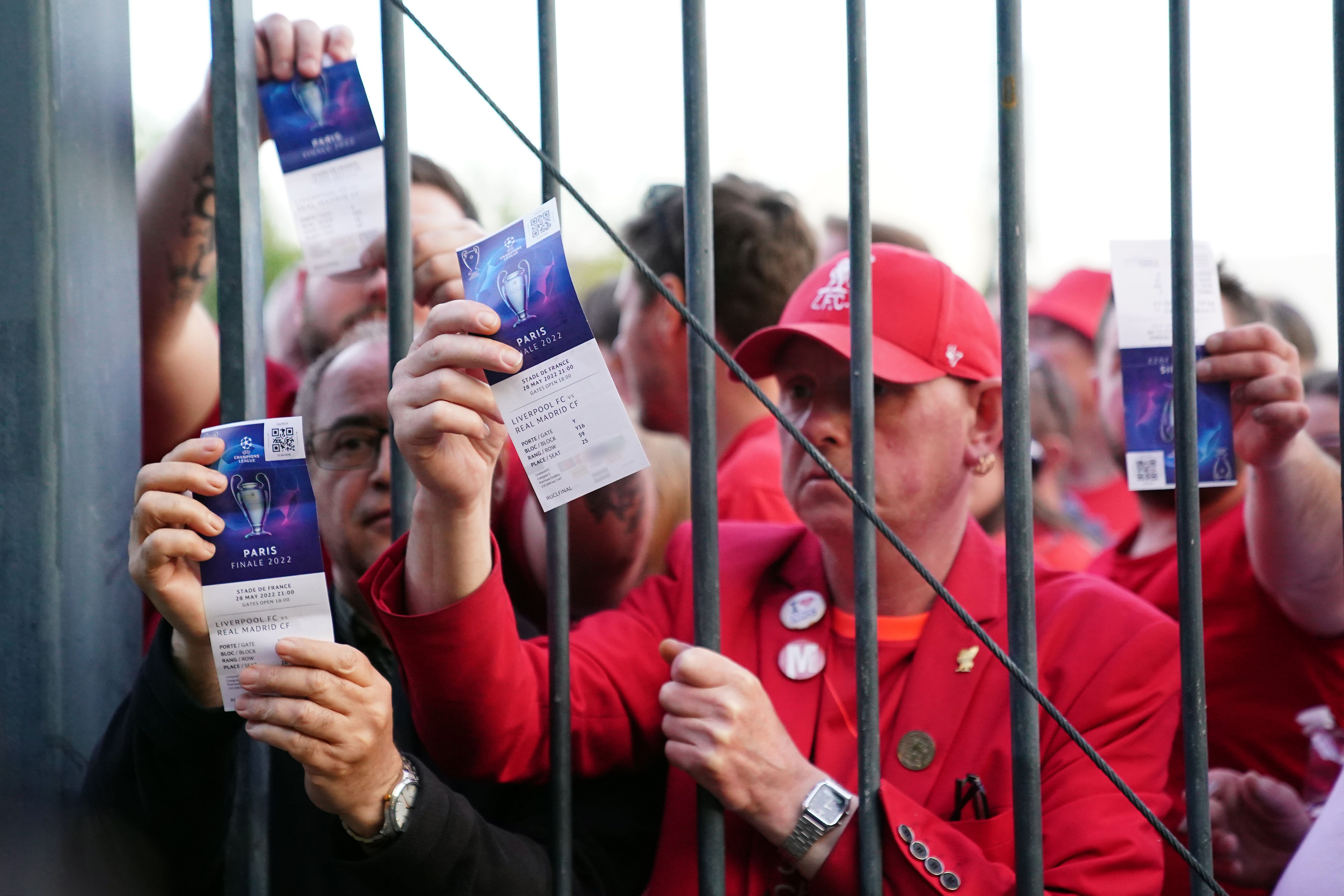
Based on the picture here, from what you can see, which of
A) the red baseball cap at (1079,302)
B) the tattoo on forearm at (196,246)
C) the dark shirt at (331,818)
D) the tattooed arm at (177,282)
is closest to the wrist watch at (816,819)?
the dark shirt at (331,818)

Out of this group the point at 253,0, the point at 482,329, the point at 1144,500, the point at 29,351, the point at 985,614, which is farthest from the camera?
the point at 1144,500

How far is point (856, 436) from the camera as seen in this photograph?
1264 mm

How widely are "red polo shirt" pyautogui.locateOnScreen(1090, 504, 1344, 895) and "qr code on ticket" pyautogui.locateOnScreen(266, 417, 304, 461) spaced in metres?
1.40

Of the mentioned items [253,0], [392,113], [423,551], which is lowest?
[423,551]

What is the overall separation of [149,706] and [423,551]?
1.20 feet

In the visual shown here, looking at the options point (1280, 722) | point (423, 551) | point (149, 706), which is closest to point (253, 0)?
point (423, 551)

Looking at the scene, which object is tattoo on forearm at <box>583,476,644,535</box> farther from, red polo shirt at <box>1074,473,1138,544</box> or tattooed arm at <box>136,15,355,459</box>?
red polo shirt at <box>1074,473,1138,544</box>

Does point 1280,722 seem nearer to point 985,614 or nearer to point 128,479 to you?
point 985,614

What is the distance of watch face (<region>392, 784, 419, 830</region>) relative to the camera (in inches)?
50.1

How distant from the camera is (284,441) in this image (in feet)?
3.92

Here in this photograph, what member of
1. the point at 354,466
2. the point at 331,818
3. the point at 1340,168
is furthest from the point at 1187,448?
the point at 354,466

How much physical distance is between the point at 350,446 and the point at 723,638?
81 cm

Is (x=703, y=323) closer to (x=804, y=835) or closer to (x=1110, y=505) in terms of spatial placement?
(x=804, y=835)

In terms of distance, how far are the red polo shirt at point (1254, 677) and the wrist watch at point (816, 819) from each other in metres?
0.75
